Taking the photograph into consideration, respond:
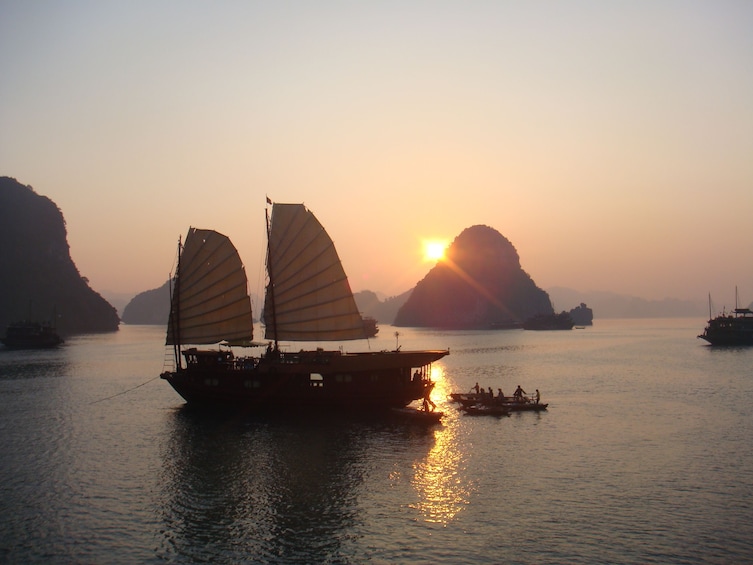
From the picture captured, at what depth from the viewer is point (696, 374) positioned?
68875 mm

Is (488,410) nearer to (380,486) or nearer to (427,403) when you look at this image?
(427,403)

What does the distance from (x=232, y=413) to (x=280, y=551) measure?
25047 mm

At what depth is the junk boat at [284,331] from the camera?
1710 inches

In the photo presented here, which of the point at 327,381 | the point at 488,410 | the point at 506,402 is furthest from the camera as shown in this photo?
the point at 506,402

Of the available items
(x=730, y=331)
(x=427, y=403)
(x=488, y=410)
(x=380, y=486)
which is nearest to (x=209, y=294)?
(x=427, y=403)

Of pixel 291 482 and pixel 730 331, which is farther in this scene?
pixel 730 331

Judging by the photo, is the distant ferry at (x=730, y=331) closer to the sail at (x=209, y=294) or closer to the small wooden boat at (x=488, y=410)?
the small wooden boat at (x=488, y=410)

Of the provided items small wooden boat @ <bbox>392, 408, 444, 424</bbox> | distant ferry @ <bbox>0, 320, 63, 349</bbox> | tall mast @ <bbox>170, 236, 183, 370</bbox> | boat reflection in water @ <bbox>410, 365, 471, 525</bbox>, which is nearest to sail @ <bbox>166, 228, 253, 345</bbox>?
tall mast @ <bbox>170, 236, 183, 370</bbox>

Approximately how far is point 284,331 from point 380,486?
71.8 ft

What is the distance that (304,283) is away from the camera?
4656cm

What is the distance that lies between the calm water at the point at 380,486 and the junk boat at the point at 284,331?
9.81 feet

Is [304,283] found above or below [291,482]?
above

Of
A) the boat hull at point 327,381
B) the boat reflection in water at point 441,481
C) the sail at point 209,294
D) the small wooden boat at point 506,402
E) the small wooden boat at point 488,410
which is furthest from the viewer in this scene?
the sail at point 209,294

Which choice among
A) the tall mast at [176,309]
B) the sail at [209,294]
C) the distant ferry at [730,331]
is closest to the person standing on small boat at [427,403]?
the sail at [209,294]
